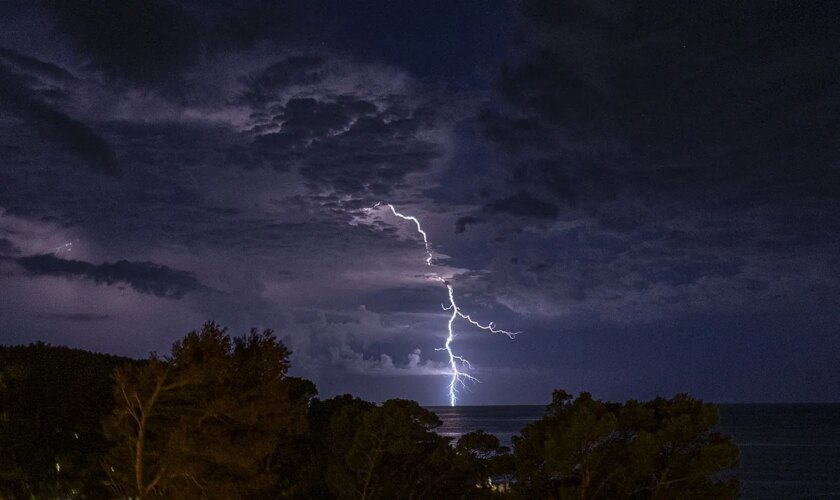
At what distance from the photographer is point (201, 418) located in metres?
16.1

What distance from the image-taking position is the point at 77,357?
3022 cm

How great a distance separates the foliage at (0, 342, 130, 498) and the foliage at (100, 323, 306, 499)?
3476 mm

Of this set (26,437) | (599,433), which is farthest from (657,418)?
(26,437)

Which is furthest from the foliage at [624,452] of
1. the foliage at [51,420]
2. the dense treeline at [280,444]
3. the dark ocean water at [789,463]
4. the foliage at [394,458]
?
the dark ocean water at [789,463]

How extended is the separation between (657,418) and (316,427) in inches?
475

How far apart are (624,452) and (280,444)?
9985mm

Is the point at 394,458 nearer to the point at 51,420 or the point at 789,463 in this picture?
the point at 51,420

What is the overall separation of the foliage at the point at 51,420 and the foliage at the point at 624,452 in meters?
11.5

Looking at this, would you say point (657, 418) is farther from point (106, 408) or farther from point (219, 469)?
point (106, 408)

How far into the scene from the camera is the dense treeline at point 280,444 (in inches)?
634

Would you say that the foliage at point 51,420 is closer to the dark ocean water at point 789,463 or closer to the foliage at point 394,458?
the foliage at point 394,458

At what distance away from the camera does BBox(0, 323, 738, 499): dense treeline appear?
16.1 meters

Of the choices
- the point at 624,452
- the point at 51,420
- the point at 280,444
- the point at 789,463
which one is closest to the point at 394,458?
the point at 280,444

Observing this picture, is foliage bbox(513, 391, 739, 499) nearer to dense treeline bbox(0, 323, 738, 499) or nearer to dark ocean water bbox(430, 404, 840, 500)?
dense treeline bbox(0, 323, 738, 499)
